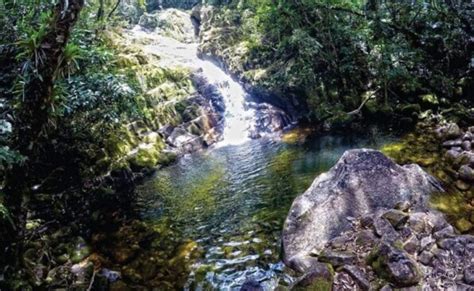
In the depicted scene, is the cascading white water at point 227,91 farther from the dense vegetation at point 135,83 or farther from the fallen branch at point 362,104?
the fallen branch at point 362,104

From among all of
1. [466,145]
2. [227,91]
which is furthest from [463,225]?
[227,91]

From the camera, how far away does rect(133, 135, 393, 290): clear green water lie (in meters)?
6.55

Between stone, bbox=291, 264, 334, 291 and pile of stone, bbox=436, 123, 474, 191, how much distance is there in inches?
186

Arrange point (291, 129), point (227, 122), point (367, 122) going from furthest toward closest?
point (227, 122) → point (291, 129) → point (367, 122)

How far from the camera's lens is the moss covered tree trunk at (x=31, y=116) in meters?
5.00

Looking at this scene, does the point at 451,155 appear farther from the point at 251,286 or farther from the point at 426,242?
the point at 251,286

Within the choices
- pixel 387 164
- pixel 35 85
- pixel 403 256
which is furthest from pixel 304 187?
pixel 35 85

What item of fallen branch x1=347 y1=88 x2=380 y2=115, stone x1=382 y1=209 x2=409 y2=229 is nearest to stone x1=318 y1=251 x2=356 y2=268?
stone x1=382 y1=209 x2=409 y2=229

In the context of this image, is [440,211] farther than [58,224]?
No

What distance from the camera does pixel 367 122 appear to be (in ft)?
55.2

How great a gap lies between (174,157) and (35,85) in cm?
1357

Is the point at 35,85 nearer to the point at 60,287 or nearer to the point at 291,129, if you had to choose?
the point at 60,287

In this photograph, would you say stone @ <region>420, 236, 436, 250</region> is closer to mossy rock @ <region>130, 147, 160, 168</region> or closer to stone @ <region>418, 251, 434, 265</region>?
stone @ <region>418, 251, 434, 265</region>

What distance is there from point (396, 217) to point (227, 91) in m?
20.5
